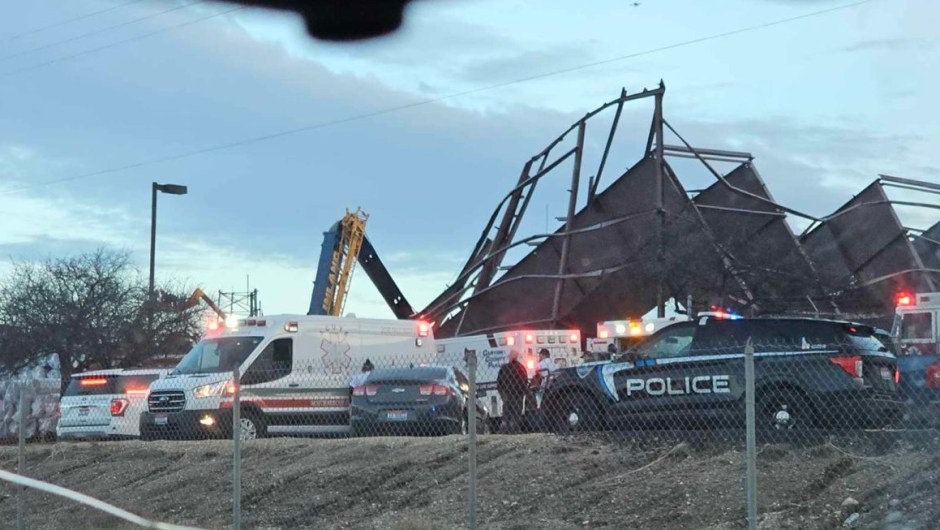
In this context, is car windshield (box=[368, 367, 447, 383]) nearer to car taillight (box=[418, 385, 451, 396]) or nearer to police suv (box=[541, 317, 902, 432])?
car taillight (box=[418, 385, 451, 396])

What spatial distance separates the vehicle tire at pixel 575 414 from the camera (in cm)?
1558

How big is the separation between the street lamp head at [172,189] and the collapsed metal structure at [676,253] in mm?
12873

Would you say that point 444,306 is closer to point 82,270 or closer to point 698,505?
point 82,270

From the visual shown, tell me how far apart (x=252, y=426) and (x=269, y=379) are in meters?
0.86

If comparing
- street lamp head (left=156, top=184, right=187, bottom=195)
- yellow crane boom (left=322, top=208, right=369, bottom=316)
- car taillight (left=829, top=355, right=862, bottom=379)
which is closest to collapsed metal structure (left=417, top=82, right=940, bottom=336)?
yellow crane boom (left=322, top=208, right=369, bottom=316)

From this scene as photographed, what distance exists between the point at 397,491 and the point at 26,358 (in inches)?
900

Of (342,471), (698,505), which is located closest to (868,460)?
(698,505)

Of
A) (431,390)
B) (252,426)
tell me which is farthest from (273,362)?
(431,390)

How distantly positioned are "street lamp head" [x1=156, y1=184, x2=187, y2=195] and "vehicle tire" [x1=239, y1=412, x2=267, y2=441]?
14.8m

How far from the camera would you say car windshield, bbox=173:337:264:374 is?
71.4 feet

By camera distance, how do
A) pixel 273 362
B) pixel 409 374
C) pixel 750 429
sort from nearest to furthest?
pixel 750 429, pixel 409 374, pixel 273 362

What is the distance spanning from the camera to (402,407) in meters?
18.7

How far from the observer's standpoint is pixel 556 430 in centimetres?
1631

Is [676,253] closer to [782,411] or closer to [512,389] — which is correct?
[512,389]
